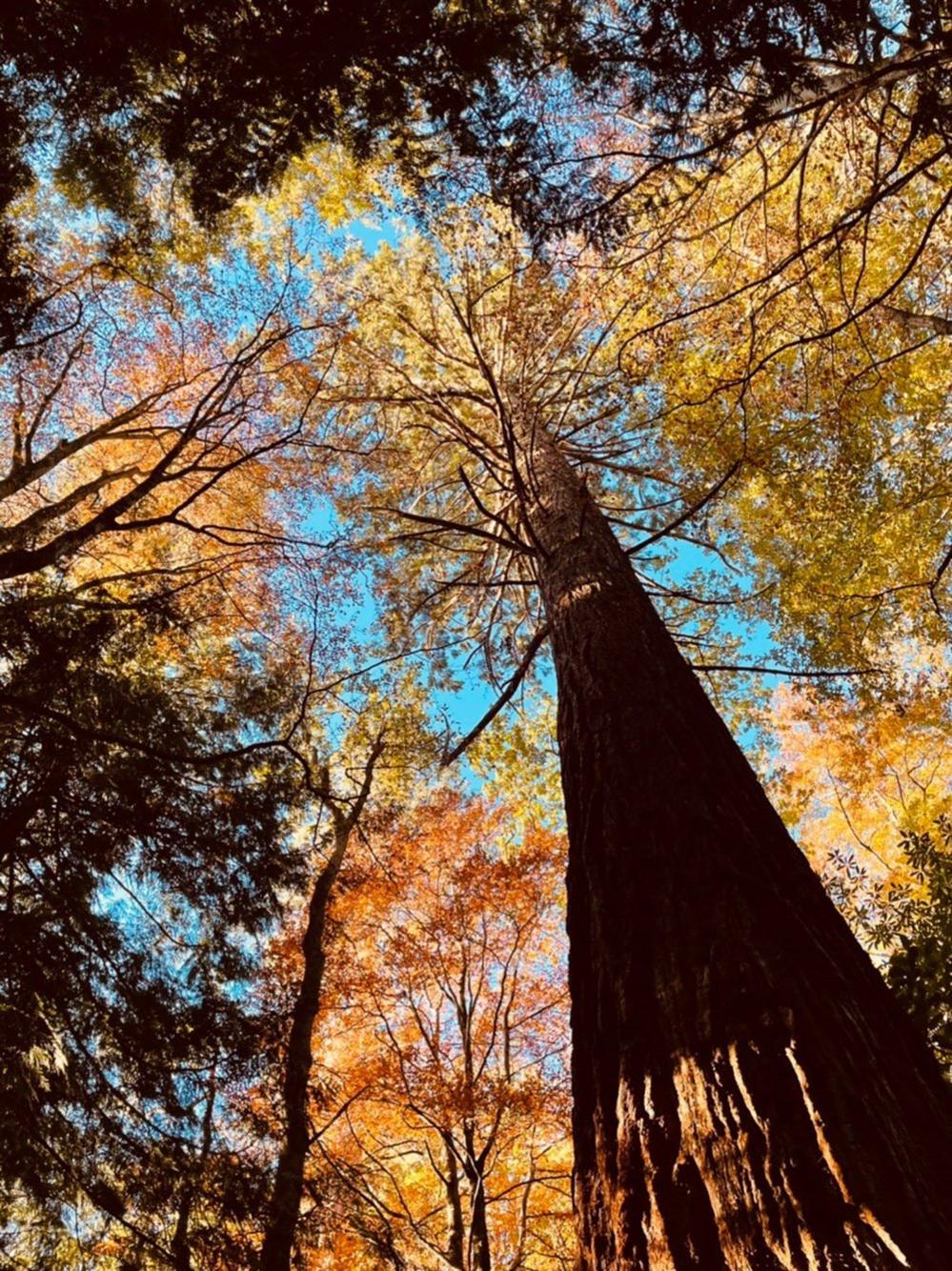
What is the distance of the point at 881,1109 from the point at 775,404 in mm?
8140

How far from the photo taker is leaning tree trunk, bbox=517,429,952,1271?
1.15m

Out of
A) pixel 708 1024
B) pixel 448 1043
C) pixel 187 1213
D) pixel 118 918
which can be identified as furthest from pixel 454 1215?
pixel 708 1024

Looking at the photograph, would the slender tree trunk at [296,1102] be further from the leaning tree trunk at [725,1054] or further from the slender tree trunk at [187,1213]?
the leaning tree trunk at [725,1054]

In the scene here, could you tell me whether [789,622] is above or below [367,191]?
below

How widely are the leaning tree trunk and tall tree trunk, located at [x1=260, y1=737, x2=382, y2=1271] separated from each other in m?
3.63

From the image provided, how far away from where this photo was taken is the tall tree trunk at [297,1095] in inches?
175

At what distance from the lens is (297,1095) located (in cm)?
558

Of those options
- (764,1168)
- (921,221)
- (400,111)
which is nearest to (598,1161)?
(764,1168)

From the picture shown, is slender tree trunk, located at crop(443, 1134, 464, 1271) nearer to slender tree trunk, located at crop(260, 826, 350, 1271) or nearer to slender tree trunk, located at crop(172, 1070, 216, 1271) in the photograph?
slender tree trunk, located at crop(260, 826, 350, 1271)

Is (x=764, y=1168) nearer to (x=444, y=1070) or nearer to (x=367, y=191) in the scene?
(x=444, y=1070)

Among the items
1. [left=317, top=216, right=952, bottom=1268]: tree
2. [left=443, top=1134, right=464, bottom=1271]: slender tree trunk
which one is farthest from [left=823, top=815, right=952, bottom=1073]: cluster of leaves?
[left=443, top=1134, right=464, bottom=1271]: slender tree trunk

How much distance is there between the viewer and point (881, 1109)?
51.0 inches

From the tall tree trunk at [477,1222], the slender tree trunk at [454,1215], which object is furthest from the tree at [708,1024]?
the slender tree trunk at [454,1215]

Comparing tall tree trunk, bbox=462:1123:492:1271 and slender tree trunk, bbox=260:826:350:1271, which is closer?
slender tree trunk, bbox=260:826:350:1271
